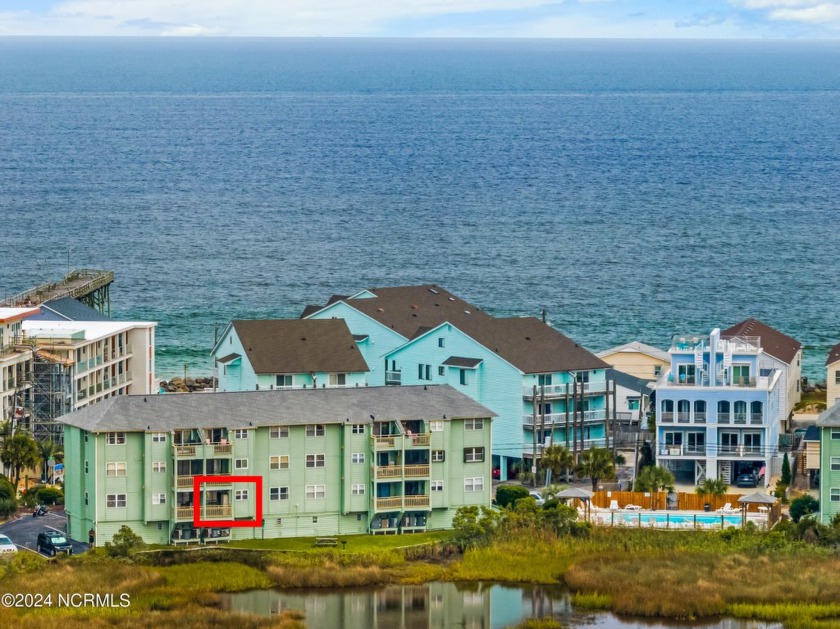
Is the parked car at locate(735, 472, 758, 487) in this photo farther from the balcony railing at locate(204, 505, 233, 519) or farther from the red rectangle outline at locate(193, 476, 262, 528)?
the balcony railing at locate(204, 505, 233, 519)

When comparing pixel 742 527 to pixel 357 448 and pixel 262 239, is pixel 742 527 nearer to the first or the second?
pixel 357 448

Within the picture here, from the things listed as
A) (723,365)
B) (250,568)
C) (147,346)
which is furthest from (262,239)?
(250,568)

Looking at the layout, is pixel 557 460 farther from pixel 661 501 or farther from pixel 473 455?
pixel 473 455

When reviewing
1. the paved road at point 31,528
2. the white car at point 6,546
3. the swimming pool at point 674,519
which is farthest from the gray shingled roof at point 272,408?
the swimming pool at point 674,519

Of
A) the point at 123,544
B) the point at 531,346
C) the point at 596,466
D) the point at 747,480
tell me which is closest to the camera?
the point at 123,544

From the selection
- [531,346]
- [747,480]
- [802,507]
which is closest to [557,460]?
[531,346]
